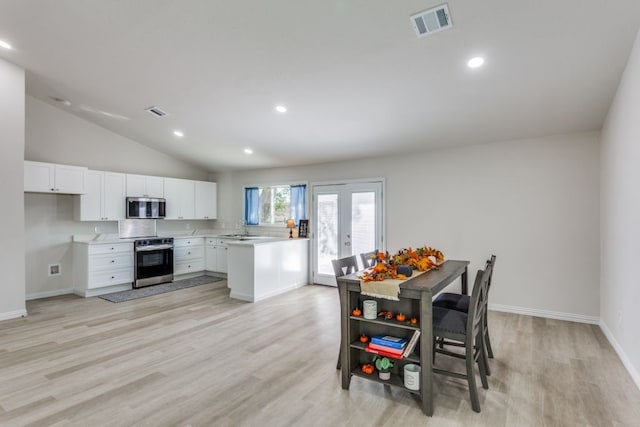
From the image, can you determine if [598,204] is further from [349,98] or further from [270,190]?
[270,190]

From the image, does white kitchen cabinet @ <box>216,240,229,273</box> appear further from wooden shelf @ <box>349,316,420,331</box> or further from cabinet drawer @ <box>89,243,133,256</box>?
wooden shelf @ <box>349,316,420,331</box>

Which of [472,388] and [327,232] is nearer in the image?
[472,388]

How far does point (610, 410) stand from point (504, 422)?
2.71ft

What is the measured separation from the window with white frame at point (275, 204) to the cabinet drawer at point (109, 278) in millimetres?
2545

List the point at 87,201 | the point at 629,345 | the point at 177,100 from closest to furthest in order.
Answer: the point at 629,345, the point at 177,100, the point at 87,201

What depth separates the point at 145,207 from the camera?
635cm

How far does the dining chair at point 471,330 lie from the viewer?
2300 millimetres

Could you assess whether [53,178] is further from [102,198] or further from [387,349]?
[387,349]

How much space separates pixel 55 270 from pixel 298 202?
172 inches

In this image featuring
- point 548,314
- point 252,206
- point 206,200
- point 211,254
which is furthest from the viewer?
point 206,200

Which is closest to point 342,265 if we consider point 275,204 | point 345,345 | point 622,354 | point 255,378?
point 345,345

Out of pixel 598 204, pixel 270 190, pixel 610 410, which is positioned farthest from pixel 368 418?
pixel 270 190

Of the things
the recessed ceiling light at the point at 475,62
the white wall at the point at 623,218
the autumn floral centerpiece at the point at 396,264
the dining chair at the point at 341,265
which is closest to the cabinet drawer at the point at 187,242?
the dining chair at the point at 341,265

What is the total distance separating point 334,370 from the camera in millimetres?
2881
